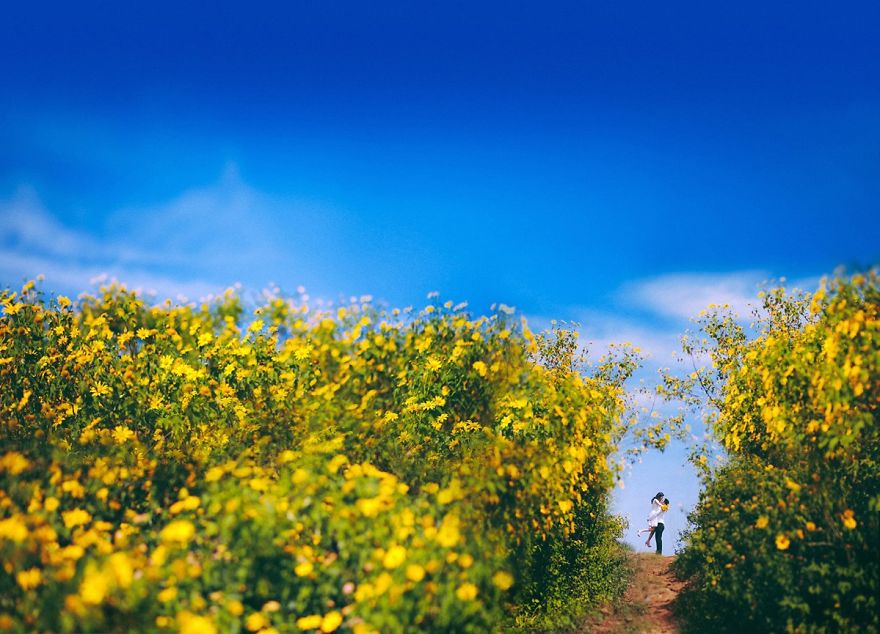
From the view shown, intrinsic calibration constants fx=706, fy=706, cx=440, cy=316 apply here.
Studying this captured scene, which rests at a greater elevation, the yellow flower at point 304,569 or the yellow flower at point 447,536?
the yellow flower at point 447,536

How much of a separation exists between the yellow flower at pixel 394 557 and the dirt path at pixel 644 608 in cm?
818

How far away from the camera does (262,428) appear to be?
405 inches

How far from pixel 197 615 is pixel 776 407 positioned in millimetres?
7556

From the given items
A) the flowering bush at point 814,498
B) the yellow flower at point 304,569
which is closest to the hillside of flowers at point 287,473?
the yellow flower at point 304,569

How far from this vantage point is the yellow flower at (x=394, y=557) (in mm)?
5172

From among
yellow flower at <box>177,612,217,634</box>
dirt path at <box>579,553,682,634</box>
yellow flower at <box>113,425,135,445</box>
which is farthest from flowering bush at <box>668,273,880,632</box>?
yellow flower at <box>113,425,135,445</box>

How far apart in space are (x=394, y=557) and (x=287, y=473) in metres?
1.87

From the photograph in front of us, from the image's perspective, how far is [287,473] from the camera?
6.67 m

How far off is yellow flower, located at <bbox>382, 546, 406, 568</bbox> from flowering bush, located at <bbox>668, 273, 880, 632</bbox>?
5095mm

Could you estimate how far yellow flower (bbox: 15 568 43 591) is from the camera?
470 centimetres

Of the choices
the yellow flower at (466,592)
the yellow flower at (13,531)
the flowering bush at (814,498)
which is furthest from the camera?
the flowering bush at (814,498)

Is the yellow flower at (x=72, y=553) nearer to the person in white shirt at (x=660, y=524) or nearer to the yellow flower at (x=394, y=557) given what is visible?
the yellow flower at (x=394, y=557)

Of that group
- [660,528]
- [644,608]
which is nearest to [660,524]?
[660,528]

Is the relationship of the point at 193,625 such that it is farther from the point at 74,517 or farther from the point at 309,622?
the point at 74,517
